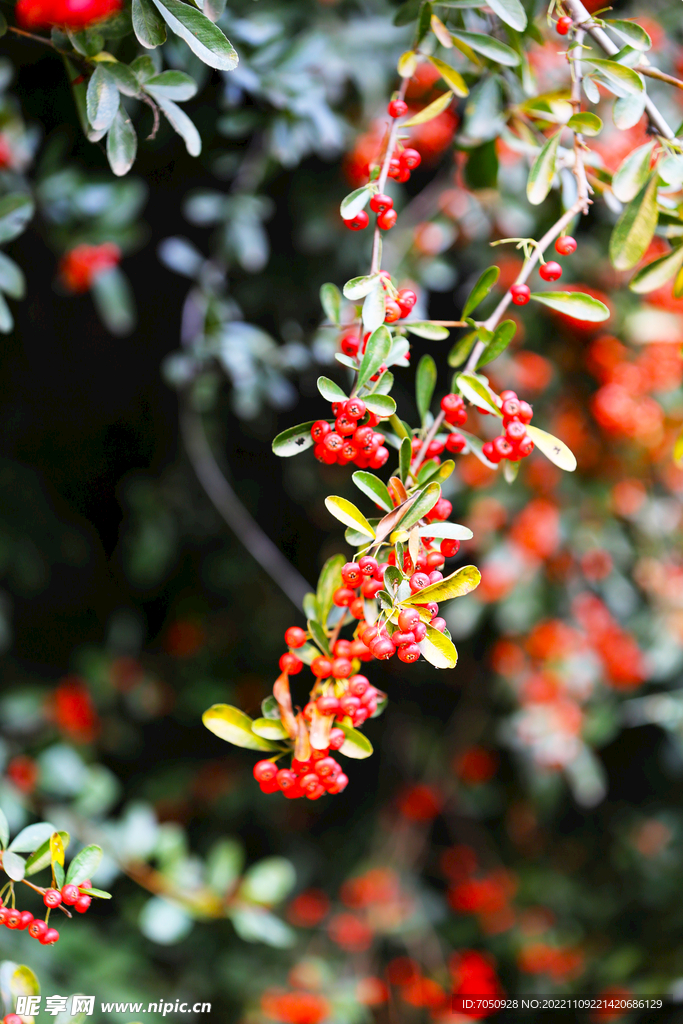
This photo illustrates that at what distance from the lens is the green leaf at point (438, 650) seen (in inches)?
19.7

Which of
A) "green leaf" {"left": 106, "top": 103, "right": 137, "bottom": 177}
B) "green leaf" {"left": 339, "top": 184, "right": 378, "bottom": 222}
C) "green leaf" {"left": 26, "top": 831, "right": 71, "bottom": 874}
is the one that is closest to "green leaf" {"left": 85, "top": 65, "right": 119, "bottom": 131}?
"green leaf" {"left": 106, "top": 103, "right": 137, "bottom": 177}

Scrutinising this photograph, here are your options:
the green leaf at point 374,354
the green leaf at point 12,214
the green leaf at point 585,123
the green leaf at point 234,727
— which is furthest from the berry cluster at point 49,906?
the green leaf at point 585,123

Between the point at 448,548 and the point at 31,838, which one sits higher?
the point at 448,548

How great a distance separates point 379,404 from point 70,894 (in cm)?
52

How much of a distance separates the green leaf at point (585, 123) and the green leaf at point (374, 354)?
321 mm

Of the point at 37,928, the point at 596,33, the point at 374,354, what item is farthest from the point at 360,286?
the point at 37,928

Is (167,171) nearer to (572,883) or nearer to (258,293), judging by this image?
(258,293)

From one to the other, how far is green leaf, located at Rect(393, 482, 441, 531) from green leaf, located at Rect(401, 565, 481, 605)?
55 millimetres

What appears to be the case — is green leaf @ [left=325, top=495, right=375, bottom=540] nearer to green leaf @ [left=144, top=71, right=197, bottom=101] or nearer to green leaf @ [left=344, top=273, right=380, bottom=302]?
green leaf @ [left=344, top=273, right=380, bottom=302]

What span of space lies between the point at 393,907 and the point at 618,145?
5.91 feet

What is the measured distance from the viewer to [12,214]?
0.86m

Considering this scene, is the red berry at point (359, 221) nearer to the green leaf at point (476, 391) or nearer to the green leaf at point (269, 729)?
the green leaf at point (476, 391)

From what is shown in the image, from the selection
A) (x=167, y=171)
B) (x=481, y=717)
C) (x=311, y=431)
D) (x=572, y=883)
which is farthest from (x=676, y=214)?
(x=572, y=883)

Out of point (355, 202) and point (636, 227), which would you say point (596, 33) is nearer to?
point (636, 227)
